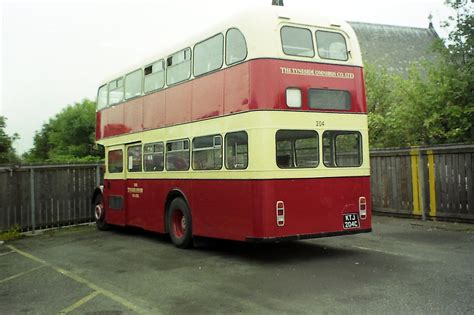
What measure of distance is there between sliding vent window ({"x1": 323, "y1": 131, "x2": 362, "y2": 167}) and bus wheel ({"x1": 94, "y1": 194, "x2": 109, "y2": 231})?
777 cm

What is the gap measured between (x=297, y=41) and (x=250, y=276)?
13.1ft

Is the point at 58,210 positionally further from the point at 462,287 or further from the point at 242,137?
the point at 462,287

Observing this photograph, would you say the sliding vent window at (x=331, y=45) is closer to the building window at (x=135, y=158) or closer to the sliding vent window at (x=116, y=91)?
the building window at (x=135, y=158)

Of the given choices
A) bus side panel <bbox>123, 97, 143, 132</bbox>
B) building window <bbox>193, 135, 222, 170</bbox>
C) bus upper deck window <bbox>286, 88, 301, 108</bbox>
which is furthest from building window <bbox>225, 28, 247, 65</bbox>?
bus side panel <bbox>123, 97, 143, 132</bbox>

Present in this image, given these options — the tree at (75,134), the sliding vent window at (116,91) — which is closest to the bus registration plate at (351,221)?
the sliding vent window at (116,91)

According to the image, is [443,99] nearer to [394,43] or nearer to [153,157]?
[153,157]

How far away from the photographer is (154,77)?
11.6m

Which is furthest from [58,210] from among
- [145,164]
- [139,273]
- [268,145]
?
[268,145]

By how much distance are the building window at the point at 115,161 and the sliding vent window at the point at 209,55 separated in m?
4.32

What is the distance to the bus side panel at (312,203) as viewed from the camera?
8.26 meters

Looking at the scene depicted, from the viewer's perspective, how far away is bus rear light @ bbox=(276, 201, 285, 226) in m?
8.30

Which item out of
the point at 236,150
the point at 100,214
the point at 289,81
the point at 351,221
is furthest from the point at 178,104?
the point at 100,214

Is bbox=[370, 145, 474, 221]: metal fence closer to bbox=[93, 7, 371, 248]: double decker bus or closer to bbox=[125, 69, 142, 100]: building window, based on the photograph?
bbox=[93, 7, 371, 248]: double decker bus

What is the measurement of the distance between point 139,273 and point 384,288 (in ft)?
12.4
